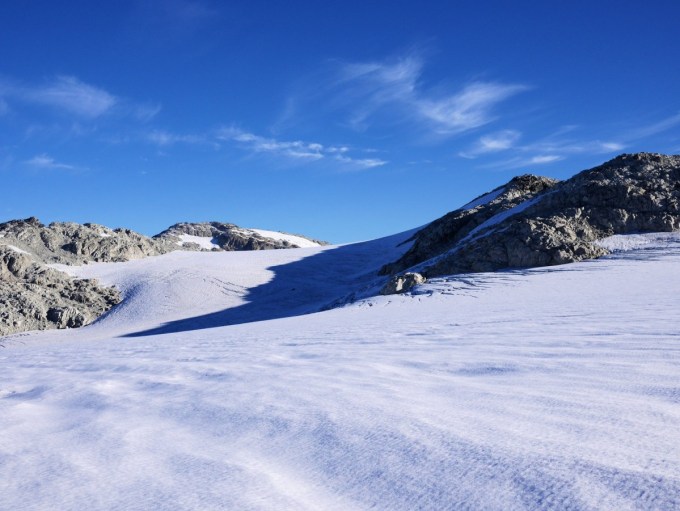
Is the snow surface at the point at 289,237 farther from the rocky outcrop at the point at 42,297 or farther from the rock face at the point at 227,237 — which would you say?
the rocky outcrop at the point at 42,297

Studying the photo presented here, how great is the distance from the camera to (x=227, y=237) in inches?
2194

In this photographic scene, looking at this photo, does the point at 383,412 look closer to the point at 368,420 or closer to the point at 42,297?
the point at 368,420

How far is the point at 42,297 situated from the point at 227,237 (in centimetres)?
3355

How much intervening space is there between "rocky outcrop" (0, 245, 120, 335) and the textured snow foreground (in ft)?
49.6

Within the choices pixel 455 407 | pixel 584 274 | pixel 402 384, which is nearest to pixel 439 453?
pixel 455 407

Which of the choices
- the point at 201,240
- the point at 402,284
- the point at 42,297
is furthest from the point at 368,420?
the point at 201,240

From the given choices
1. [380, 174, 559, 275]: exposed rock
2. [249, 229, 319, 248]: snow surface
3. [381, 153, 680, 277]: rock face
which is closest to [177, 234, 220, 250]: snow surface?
[249, 229, 319, 248]: snow surface

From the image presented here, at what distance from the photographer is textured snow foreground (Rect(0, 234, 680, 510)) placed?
7.39 feet

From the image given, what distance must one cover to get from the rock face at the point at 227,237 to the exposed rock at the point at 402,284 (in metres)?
34.1

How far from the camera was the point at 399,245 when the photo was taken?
36.4m

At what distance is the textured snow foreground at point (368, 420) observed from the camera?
2.25 meters

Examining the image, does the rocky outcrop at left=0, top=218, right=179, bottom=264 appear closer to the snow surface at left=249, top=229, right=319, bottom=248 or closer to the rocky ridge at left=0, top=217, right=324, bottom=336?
the rocky ridge at left=0, top=217, right=324, bottom=336

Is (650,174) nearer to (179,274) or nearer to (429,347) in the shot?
(429,347)

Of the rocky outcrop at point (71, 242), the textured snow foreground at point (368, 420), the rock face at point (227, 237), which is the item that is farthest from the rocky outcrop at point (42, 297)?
the rock face at point (227, 237)
